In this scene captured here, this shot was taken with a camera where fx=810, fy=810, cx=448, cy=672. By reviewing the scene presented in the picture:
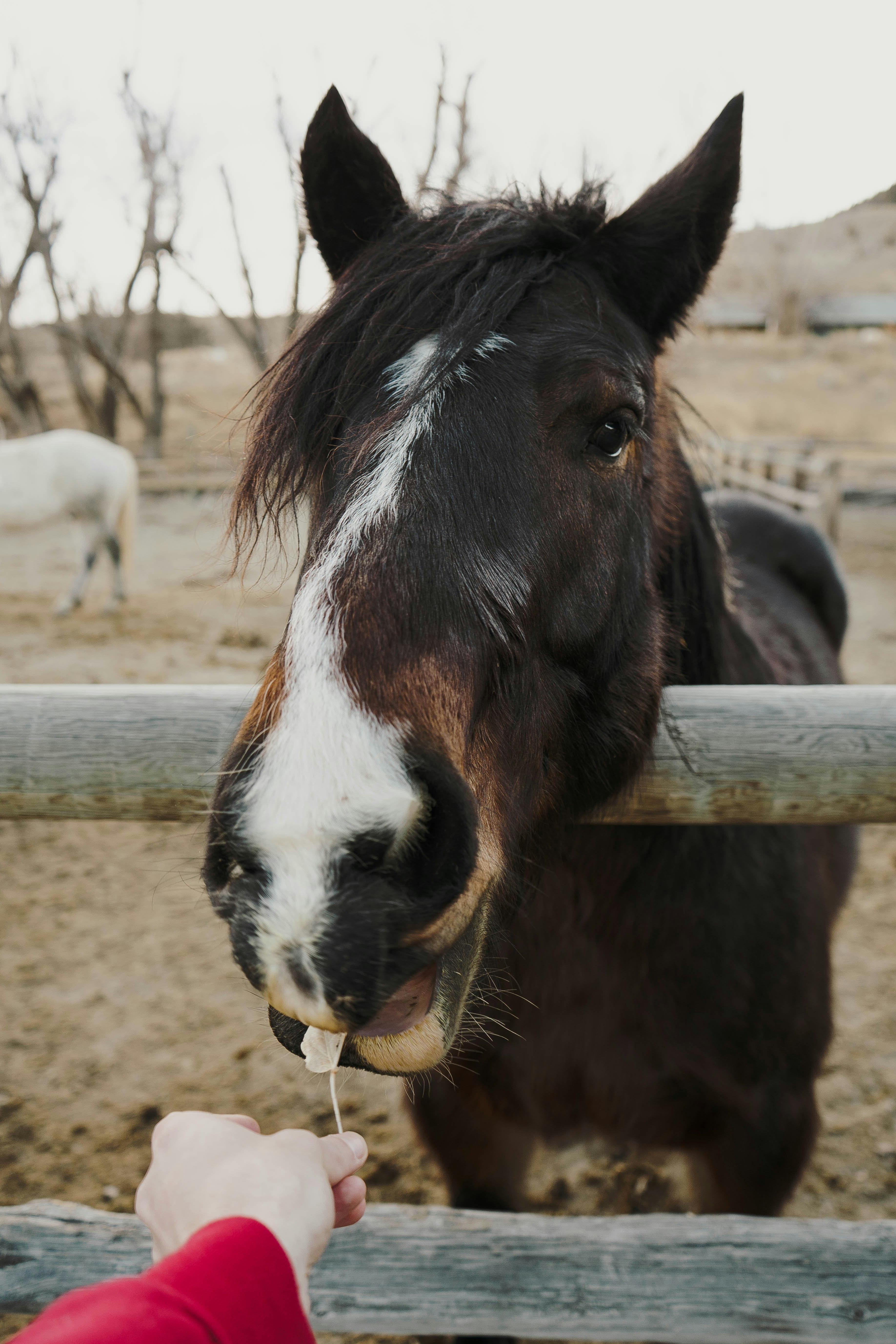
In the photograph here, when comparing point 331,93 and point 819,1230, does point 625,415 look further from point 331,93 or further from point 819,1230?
point 819,1230

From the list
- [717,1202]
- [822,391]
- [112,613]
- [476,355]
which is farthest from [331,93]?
[822,391]

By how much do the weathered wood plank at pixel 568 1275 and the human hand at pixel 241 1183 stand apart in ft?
3.06

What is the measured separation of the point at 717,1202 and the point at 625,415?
193 centimetres

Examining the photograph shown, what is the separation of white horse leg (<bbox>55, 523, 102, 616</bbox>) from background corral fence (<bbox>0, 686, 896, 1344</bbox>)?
8870 mm

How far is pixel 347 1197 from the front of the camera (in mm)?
920

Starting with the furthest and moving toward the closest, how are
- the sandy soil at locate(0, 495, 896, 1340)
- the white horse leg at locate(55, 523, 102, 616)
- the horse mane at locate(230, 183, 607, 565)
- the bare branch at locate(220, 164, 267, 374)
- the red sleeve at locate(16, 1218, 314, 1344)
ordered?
the bare branch at locate(220, 164, 267, 374)
the white horse leg at locate(55, 523, 102, 616)
the sandy soil at locate(0, 495, 896, 1340)
the horse mane at locate(230, 183, 607, 565)
the red sleeve at locate(16, 1218, 314, 1344)

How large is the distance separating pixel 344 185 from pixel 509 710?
1.19 metres

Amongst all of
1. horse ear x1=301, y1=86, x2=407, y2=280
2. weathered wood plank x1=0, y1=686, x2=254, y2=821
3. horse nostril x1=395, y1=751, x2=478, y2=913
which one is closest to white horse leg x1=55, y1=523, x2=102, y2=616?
weathered wood plank x1=0, y1=686, x2=254, y2=821

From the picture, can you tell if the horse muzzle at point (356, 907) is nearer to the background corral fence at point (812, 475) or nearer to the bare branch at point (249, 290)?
the background corral fence at point (812, 475)

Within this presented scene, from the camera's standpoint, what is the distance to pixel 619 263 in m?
1.57

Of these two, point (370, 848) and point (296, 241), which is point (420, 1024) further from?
point (296, 241)

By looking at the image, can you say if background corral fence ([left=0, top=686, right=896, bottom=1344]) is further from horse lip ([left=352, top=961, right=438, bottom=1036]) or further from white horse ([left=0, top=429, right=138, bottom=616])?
white horse ([left=0, top=429, right=138, bottom=616])

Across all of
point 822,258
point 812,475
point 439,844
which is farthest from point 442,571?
point 822,258

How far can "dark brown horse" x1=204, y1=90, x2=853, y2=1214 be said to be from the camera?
0.92 meters
